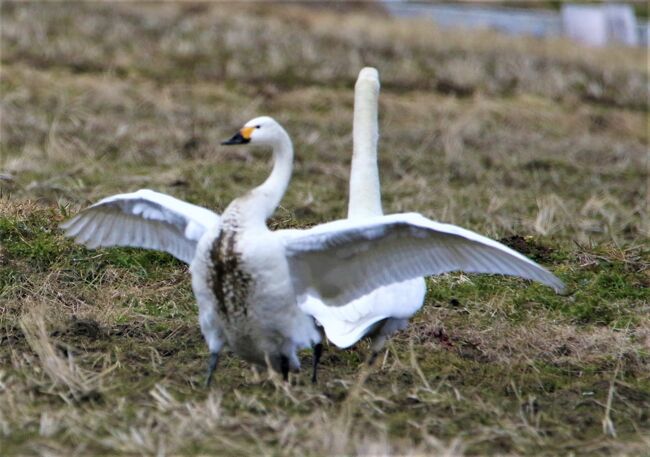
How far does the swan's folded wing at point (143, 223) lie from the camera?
240 inches

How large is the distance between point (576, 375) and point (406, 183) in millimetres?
5088

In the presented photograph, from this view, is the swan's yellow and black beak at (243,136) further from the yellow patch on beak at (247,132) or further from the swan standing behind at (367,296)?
the swan standing behind at (367,296)

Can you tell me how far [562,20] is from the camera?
28750 millimetres

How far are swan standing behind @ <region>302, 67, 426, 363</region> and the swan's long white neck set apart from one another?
2.06ft

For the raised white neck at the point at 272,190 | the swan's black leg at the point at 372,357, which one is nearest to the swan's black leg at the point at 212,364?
the raised white neck at the point at 272,190

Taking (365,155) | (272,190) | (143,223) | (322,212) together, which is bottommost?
(322,212)

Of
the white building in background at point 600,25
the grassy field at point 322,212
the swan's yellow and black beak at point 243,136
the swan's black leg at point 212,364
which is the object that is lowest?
the white building in background at point 600,25

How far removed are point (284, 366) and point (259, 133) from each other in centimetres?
117

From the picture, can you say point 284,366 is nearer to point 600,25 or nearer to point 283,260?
point 283,260

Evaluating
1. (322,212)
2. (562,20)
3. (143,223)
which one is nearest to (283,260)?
(143,223)

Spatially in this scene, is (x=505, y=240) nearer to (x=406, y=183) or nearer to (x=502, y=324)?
(x=502, y=324)

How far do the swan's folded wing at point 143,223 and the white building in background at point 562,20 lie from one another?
796 inches

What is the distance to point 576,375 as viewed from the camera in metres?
6.46

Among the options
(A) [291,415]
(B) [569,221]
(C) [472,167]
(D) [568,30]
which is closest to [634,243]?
(B) [569,221]
